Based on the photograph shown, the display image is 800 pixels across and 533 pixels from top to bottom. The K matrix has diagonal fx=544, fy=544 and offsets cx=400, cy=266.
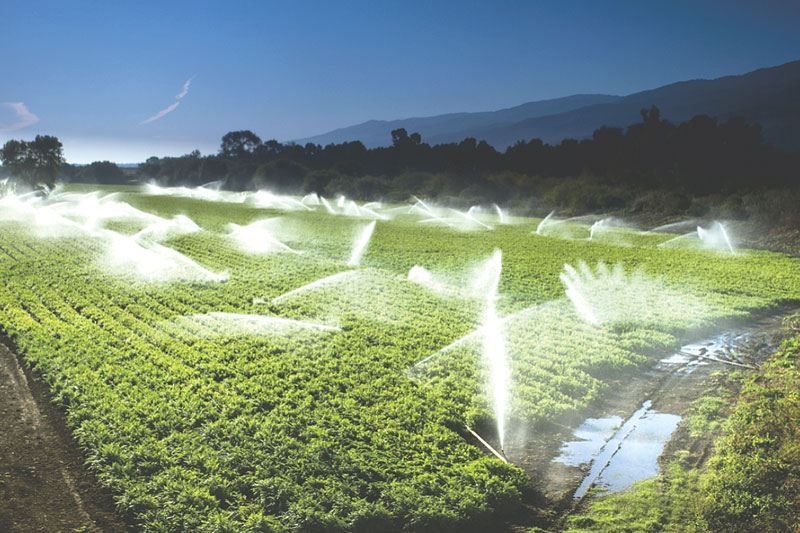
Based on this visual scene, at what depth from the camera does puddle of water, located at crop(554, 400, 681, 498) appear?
6.55 meters

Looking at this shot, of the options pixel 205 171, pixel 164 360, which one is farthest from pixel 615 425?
pixel 205 171

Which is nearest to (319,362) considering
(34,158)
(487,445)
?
(487,445)

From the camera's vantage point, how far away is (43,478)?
20.1ft

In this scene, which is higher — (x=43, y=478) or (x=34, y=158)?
(x=34, y=158)

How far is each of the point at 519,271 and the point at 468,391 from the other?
11.9 metres

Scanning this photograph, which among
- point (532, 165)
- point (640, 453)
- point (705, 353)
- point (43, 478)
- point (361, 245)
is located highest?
point (532, 165)

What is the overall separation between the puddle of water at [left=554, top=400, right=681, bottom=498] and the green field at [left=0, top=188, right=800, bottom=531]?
66cm

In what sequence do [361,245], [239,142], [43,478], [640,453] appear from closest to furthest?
1. [43,478]
2. [640,453]
3. [361,245]
4. [239,142]

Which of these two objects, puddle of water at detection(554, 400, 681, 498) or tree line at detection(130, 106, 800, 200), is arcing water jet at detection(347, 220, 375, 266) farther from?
tree line at detection(130, 106, 800, 200)

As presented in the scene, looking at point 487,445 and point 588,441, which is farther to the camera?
point 588,441

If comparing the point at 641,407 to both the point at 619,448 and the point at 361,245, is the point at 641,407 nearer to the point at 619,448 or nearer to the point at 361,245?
the point at 619,448

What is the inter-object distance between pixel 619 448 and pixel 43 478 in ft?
23.1

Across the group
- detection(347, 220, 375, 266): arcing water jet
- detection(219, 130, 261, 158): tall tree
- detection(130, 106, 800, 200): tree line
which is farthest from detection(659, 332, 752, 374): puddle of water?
detection(219, 130, 261, 158): tall tree

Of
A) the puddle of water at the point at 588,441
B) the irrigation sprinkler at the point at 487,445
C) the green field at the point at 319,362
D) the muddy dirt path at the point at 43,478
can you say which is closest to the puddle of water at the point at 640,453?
the puddle of water at the point at 588,441
